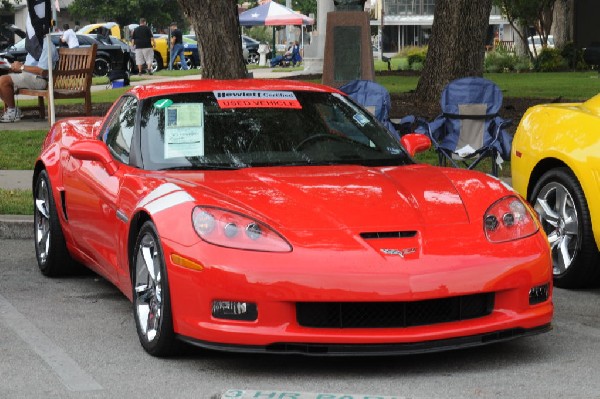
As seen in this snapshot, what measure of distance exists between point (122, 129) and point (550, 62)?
108ft

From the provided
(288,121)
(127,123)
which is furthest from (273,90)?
(127,123)

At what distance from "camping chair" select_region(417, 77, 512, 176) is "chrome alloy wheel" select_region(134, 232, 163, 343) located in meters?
5.54

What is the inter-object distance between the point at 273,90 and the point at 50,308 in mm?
1793

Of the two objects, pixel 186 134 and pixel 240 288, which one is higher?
pixel 186 134

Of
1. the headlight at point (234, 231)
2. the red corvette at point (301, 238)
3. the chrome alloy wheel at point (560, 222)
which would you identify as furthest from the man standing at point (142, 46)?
the headlight at point (234, 231)

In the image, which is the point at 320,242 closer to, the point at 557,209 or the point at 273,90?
the point at 273,90

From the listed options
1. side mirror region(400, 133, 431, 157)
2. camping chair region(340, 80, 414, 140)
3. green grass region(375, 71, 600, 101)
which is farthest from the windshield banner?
green grass region(375, 71, 600, 101)

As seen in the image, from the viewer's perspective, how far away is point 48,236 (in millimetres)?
8289

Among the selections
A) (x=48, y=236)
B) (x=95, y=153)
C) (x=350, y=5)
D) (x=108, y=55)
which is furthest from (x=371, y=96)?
(x=108, y=55)

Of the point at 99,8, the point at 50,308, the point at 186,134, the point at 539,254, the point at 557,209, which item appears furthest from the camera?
the point at 99,8

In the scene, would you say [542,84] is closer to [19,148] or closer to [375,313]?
[19,148]

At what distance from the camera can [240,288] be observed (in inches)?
219

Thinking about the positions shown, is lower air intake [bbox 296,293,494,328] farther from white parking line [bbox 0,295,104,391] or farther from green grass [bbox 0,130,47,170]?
green grass [bbox 0,130,47,170]

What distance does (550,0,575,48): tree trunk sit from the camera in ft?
165
